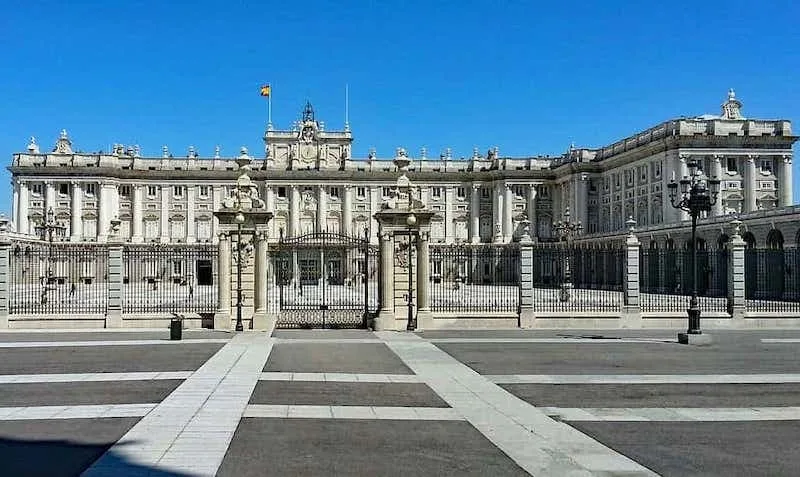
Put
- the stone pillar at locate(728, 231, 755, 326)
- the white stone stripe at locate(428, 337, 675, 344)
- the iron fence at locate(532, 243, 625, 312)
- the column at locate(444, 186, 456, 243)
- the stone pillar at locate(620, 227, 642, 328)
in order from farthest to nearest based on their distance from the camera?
the column at locate(444, 186, 456, 243)
the iron fence at locate(532, 243, 625, 312)
the stone pillar at locate(728, 231, 755, 326)
the stone pillar at locate(620, 227, 642, 328)
the white stone stripe at locate(428, 337, 675, 344)

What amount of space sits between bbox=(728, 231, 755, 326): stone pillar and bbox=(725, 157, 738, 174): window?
188ft

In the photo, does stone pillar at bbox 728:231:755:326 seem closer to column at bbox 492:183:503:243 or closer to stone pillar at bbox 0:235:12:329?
stone pillar at bbox 0:235:12:329

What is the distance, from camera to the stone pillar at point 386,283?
28.5m

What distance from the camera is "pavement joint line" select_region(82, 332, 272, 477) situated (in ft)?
31.0

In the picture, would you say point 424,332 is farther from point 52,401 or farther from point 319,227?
point 319,227

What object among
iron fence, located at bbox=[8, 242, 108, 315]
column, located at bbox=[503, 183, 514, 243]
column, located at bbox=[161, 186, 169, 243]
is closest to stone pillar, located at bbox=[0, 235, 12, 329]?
iron fence, located at bbox=[8, 242, 108, 315]

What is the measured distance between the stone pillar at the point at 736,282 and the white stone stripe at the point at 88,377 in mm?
21836

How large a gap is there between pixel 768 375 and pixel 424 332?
40.9 ft

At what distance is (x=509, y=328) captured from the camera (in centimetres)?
2961

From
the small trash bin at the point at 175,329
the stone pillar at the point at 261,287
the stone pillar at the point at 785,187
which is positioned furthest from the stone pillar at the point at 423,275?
the stone pillar at the point at 785,187

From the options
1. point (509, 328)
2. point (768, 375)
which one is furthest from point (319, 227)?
point (768, 375)

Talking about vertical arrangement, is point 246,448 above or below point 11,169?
below

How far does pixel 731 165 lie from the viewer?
8538 centimetres

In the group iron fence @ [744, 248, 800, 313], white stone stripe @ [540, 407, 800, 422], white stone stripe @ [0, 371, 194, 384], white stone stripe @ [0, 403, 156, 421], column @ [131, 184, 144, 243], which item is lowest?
white stone stripe @ [540, 407, 800, 422]
